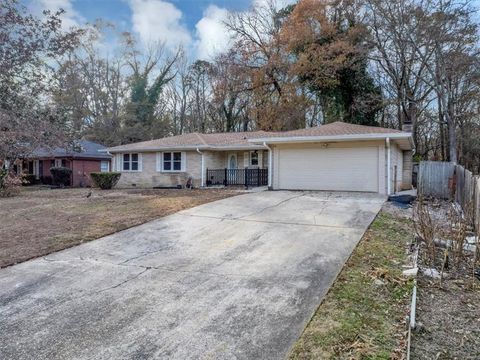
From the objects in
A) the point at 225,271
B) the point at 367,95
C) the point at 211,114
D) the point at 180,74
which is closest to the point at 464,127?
the point at 367,95

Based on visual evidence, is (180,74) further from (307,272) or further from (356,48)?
(307,272)

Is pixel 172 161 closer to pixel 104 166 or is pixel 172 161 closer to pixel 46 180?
pixel 104 166

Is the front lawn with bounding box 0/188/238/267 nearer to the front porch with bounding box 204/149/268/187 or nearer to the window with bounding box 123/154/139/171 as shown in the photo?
the front porch with bounding box 204/149/268/187

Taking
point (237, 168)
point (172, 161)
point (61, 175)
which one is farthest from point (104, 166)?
point (237, 168)

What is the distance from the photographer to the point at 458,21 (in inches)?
752

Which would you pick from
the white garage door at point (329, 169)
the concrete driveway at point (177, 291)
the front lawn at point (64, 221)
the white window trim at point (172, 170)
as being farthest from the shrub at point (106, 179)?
the concrete driveway at point (177, 291)

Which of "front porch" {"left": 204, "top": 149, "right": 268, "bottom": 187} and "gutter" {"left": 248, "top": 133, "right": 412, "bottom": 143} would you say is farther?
"front porch" {"left": 204, "top": 149, "right": 268, "bottom": 187}

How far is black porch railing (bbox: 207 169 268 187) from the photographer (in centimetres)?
1744

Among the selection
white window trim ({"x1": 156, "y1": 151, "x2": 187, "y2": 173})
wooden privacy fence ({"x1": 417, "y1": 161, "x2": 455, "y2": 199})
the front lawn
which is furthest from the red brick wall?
wooden privacy fence ({"x1": 417, "y1": 161, "x2": 455, "y2": 199})

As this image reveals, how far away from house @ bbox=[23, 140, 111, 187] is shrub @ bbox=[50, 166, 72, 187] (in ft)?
1.83

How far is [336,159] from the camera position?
14820 mm

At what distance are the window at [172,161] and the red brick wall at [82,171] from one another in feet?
28.3

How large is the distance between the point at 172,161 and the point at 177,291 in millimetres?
14841

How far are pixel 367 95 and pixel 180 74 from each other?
1836 cm
